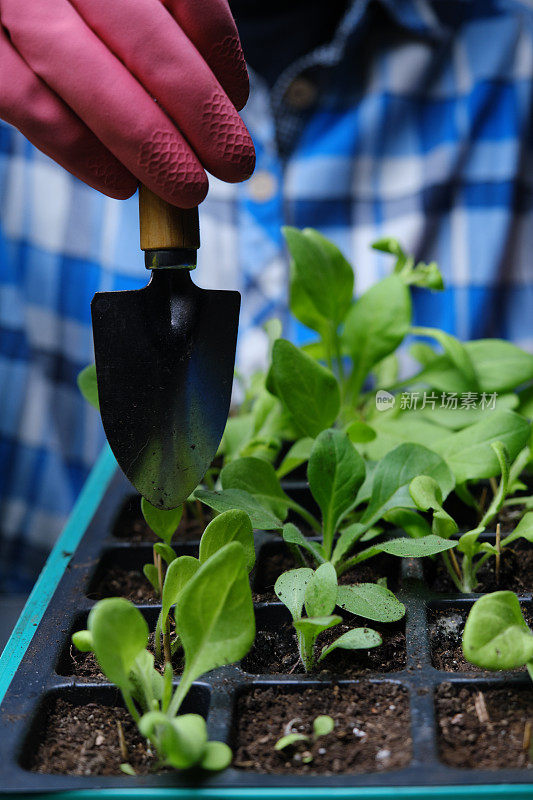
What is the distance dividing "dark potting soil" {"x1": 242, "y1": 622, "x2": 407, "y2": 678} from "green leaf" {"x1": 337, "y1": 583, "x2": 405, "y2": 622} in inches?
1.3

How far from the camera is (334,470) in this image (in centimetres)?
55

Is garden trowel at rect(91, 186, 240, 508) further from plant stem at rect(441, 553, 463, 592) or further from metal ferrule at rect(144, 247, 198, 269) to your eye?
plant stem at rect(441, 553, 463, 592)

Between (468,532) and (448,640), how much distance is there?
0.07 meters

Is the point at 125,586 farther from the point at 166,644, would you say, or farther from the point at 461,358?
the point at 461,358

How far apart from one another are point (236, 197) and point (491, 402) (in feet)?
2.39

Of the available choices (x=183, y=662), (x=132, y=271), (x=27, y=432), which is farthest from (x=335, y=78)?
(x=183, y=662)

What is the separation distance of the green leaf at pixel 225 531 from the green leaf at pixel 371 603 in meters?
0.08

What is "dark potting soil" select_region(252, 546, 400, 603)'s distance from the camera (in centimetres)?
58

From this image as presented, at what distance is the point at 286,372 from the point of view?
0.58 metres

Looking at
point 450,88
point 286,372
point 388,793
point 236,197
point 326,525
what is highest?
point 450,88

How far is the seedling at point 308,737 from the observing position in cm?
41

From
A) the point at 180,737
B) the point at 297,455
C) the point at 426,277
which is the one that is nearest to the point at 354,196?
the point at 426,277

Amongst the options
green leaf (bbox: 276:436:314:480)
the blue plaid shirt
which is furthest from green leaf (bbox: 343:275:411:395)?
the blue plaid shirt

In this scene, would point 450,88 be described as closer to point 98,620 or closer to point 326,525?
point 326,525
